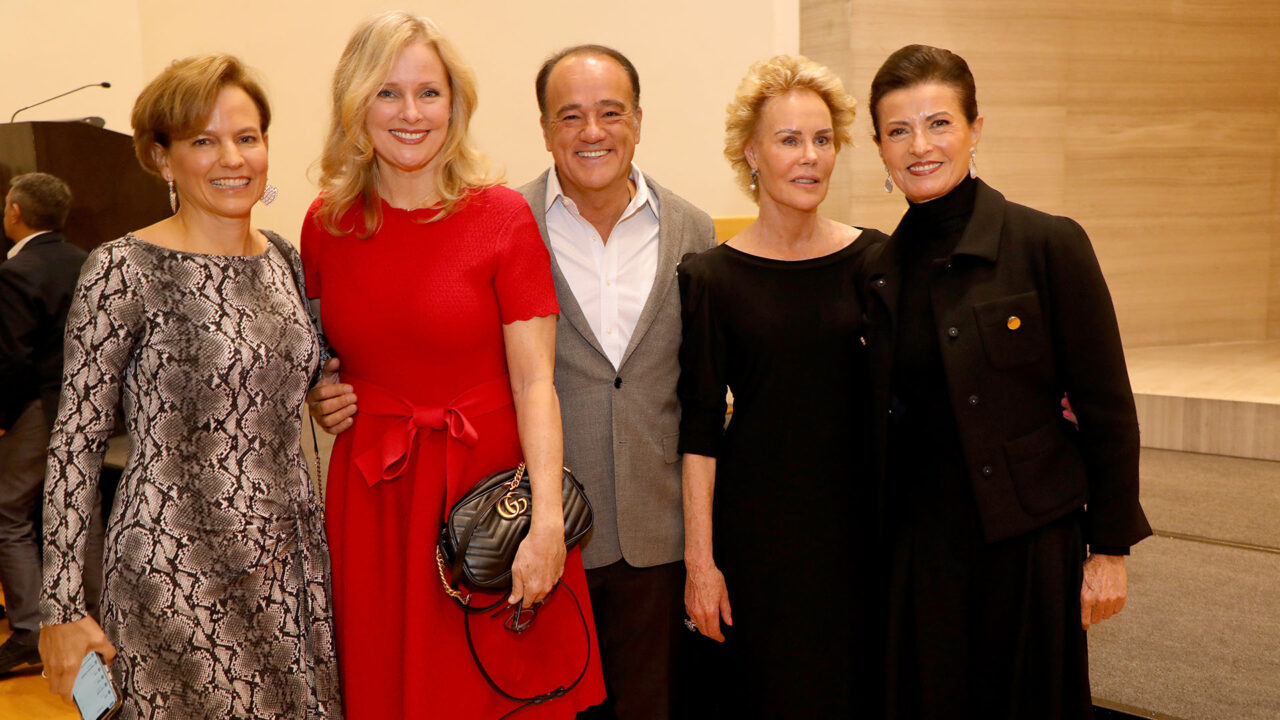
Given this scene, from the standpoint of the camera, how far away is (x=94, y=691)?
155 centimetres

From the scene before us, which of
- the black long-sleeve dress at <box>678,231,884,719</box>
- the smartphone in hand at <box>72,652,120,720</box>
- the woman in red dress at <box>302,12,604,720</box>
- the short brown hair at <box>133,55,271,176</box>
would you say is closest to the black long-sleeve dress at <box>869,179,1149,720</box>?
the black long-sleeve dress at <box>678,231,884,719</box>

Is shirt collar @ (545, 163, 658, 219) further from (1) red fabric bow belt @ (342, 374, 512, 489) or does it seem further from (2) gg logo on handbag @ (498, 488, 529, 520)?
(2) gg logo on handbag @ (498, 488, 529, 520)

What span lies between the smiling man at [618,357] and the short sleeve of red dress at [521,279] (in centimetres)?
30

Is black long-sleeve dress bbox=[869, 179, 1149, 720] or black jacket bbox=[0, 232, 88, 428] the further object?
black jacket bbox=[0, 232, 88, 428]

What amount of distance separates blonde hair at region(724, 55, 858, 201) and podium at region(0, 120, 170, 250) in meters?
3.63

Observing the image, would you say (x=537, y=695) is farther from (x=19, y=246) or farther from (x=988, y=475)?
(x=19, y=246)

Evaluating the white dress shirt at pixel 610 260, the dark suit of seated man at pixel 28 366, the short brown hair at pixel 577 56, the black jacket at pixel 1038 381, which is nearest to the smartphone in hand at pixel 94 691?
the white dress shirt at pixel 610 260

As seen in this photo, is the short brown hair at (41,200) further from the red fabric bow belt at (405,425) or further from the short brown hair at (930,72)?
the short brown hair at (930,72)

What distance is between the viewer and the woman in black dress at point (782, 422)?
2098 millimetres

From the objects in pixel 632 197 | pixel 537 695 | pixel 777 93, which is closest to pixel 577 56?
pixel 632 197

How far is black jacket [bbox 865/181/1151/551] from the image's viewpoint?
1782 millimetres

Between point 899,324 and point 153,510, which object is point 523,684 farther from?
point 899,324

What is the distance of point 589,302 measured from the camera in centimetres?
220

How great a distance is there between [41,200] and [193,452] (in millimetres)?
3150
